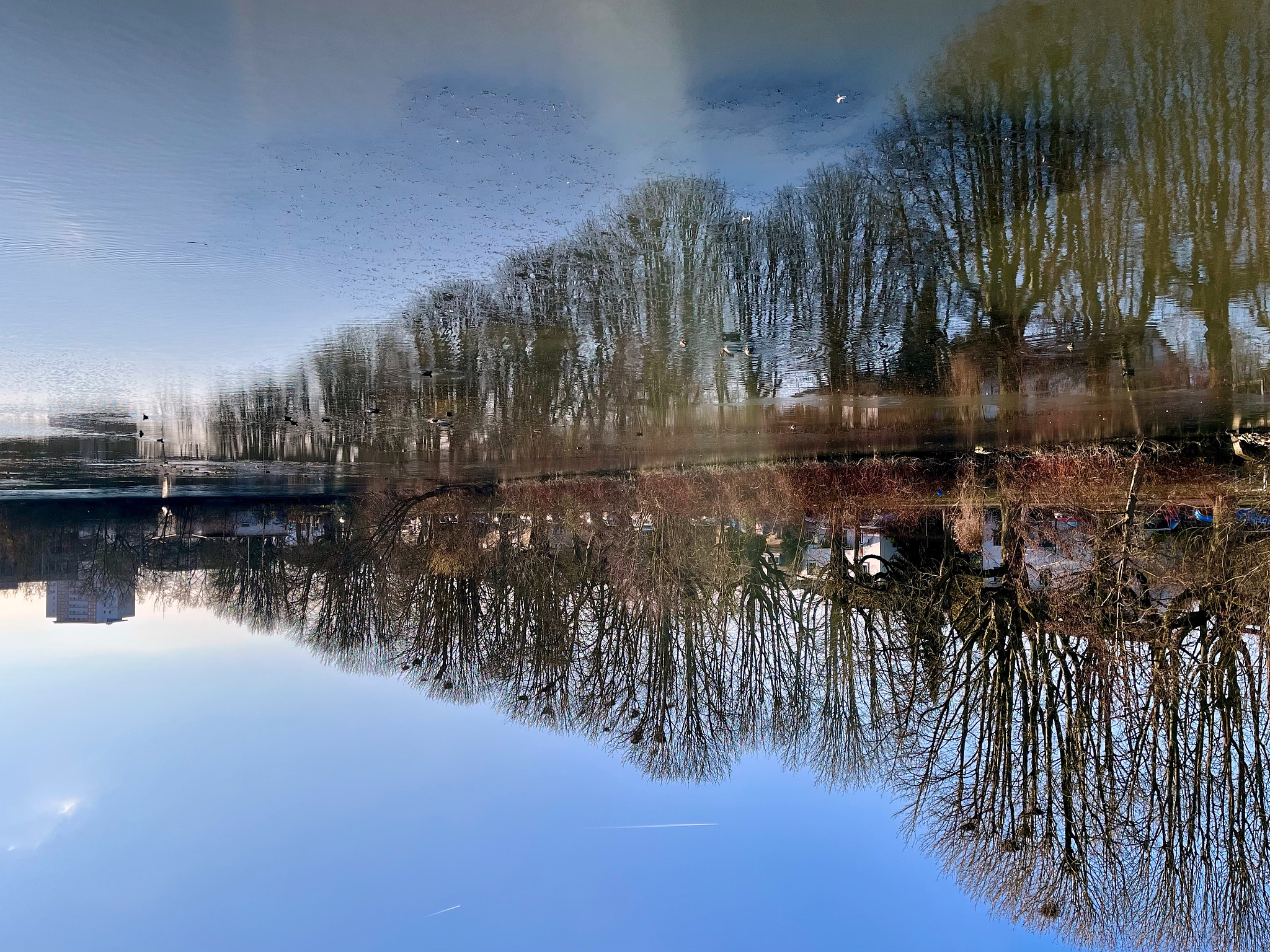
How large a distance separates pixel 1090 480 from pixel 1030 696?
11.9ft

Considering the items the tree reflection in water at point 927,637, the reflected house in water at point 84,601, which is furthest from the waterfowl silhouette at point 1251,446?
the reflected house in water at point 84,601

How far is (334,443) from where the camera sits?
1547 centimetres

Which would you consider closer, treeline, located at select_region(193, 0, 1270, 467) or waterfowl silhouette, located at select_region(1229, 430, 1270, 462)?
treeline, located at select_region(193, 0, 1270, 467)

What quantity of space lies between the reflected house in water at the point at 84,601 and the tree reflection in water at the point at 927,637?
7.41 m

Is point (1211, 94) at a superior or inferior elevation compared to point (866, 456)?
superior

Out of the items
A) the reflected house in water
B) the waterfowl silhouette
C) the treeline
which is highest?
the treeline

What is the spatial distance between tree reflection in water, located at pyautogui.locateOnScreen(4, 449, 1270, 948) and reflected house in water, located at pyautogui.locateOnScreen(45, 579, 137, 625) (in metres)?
7.41

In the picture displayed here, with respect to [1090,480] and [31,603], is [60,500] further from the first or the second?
[1090,480]

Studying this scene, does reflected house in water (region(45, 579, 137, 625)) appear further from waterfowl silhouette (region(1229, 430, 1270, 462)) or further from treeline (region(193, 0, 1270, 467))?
waterfowl silhouette (region(1229, 430, 1270, 462))

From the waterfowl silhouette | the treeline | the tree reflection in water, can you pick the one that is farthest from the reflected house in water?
the waterfowl silhouette

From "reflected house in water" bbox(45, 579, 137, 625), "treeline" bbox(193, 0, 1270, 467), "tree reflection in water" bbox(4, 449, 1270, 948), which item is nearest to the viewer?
"treeline" bbox(193, 0, 1270, 467)

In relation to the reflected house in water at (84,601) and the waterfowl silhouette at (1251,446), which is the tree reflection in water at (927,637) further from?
the reflected house in water at (84,601)

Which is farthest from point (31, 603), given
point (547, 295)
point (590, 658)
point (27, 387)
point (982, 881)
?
point (982, 881)

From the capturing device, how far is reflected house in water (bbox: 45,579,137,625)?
65.6 ft
